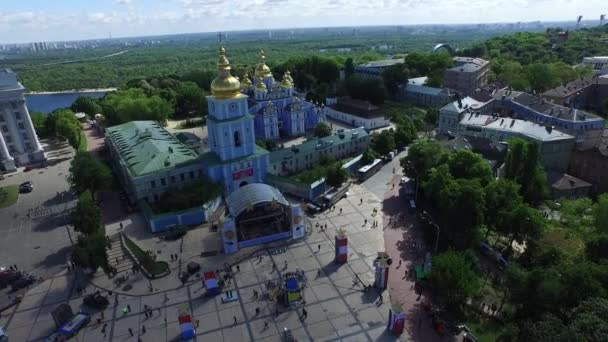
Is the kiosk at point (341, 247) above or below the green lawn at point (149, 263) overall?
above

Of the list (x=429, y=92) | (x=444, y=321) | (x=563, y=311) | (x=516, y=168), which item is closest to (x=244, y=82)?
(x=429, y=92)

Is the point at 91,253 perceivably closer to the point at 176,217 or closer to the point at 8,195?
the point at 176,217

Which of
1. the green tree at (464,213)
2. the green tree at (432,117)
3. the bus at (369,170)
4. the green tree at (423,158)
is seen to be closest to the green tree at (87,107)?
the bus at (369,170)

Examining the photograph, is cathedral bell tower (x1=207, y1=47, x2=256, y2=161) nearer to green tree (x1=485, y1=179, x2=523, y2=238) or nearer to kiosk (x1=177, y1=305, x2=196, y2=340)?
kiosk (x1=177, y1=305, x2=196, y2=340)

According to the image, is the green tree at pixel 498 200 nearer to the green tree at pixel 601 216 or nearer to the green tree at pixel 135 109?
the green tree at pixel 601 216

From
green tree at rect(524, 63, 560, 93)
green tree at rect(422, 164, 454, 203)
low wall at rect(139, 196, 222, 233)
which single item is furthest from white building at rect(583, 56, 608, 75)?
low wall at rect(139, 196, 222, 233)

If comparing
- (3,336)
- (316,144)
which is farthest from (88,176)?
(316,144)
